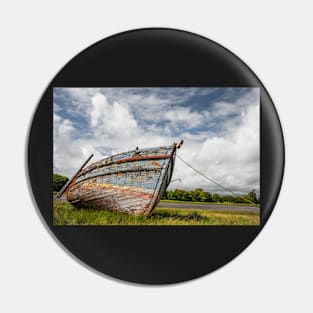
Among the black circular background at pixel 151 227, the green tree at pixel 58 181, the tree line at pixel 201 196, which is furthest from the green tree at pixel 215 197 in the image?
the green tree at pixel 58 181

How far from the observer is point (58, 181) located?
4262mm

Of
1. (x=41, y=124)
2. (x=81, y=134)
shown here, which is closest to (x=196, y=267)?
(x=81, y=134)

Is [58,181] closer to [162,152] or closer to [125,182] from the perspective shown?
[125,182]

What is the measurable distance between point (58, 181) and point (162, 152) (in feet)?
2.91

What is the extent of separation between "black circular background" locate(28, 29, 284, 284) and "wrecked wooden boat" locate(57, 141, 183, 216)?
19 centimetres

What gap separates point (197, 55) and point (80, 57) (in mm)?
959

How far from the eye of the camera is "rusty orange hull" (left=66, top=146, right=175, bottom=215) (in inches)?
170

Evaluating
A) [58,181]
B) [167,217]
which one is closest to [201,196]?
[167,217]

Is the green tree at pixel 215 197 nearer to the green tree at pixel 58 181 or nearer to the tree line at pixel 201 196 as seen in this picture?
the tree line at pixel 201 196

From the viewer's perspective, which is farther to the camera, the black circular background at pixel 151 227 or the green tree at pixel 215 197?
the green tree at pixel 215 197

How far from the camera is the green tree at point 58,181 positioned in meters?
4.25

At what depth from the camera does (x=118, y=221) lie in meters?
4.32

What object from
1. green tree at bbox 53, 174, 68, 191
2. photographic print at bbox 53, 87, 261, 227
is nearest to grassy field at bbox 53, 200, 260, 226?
photographic print at bbox 53, 87, 261, 227

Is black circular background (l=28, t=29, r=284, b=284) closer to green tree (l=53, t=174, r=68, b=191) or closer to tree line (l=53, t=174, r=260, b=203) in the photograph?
green tree (l=53, t=174, r=68, b=191)
